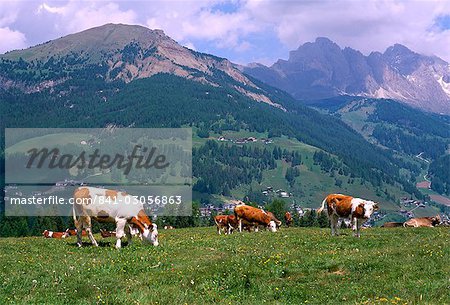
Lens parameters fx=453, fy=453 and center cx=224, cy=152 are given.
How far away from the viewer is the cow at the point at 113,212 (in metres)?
29.0

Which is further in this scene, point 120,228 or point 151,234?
point 151,234

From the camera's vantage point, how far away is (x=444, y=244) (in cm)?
2322

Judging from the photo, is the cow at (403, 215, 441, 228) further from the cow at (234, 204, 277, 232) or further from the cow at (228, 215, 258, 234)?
the cow at (228, 215, 258, 234)

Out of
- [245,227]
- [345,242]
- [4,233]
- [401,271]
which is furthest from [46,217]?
[401,271]

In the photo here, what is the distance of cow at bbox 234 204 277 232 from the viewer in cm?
4419

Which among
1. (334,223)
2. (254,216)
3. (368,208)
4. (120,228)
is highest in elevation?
(368,208)

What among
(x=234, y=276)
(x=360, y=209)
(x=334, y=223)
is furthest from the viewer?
(x=334, y=223)

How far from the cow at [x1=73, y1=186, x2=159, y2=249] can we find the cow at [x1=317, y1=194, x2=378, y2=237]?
12.9 metres

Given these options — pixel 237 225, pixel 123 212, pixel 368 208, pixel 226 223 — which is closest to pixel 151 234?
pixel 123 212

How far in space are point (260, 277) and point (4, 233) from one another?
354ft

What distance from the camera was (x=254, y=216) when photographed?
4456 centimetres

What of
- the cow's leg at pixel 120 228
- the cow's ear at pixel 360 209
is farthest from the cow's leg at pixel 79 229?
the cow's ear at pixel 360 209

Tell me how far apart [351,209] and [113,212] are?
1626cm

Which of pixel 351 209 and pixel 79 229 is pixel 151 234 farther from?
pixel 351 209
